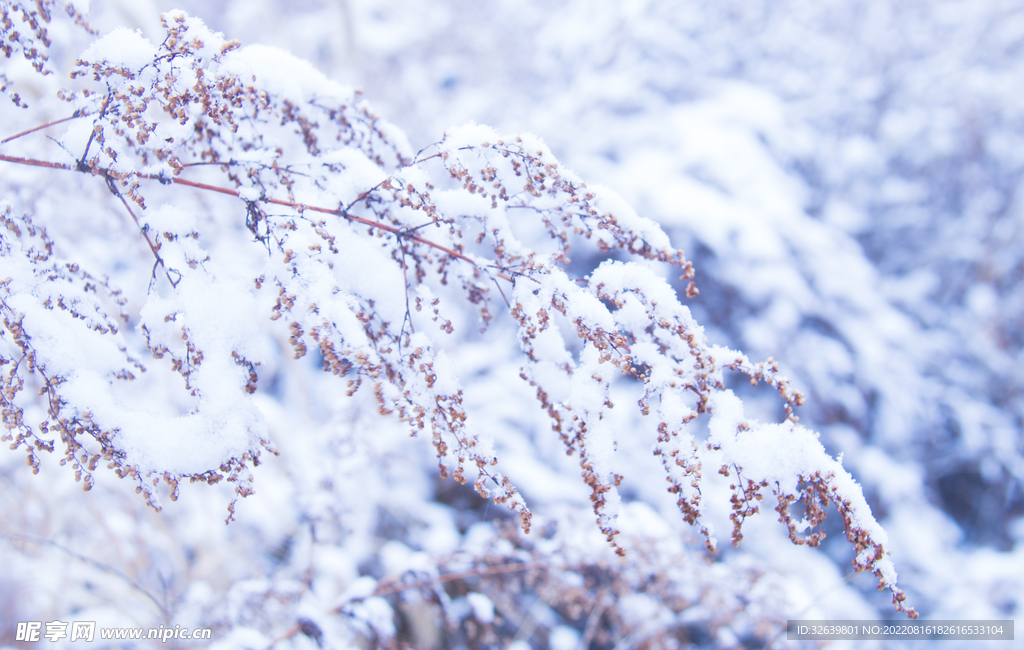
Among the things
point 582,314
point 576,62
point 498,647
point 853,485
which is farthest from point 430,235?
point 576,62

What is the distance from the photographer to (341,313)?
39.6 inches

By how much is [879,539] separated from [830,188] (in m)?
4.99

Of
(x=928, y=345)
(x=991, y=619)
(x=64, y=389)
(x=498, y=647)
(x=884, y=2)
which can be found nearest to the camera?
(x=64, y=389)

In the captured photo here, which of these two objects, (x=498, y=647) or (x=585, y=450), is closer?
(x=585, y=450)

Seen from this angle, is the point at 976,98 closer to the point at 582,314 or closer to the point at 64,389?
the point at 582,314

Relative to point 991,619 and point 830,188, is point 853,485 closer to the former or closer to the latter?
point 991,619

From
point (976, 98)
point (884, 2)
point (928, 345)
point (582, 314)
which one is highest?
point (884, 2)

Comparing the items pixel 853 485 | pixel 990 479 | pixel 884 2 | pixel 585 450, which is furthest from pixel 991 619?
pixel 884 2

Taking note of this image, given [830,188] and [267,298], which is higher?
[830,188]

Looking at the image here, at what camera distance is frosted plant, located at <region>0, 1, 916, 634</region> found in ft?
3.28

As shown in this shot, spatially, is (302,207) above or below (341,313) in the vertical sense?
above

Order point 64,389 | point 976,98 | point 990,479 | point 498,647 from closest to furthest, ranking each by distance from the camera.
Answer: point 64,389
point 498,647
point 990,479
point 976,98

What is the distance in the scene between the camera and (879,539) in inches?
40.6

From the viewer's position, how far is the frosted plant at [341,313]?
1000mm
